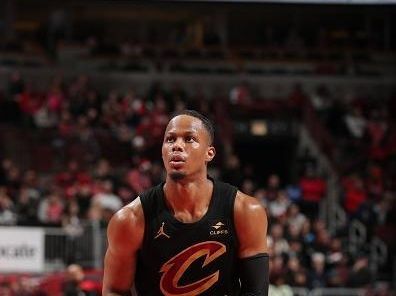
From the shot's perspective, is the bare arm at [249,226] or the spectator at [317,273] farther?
the spectator at [317,273]

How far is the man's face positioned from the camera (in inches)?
185

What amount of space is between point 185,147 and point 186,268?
24.2 inches

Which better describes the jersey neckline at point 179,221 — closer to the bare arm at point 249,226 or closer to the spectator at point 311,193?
the bare arm at point 249,226

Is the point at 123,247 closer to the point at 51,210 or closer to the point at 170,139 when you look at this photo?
the point at 170,139

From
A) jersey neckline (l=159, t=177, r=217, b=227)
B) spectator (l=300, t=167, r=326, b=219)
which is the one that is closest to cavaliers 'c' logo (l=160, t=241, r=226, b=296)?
jersey neckline (l=159, t=177, r=217, b=227)

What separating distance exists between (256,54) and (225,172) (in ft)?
28.7

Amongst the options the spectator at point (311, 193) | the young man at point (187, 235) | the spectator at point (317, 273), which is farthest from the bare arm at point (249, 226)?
the spectator at point (311, 193)

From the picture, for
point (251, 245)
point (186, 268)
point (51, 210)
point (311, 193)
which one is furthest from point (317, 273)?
point (186, 268)

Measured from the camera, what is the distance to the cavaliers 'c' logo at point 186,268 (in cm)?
480

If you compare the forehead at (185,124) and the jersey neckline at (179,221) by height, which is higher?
the forehead at (185,124)

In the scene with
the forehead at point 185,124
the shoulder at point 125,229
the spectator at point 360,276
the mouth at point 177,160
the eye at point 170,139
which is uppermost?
the forehead at point 185,124

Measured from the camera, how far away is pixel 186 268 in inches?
190

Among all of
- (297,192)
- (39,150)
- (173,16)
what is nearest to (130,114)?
(39,150)

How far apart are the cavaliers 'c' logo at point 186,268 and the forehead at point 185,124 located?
0.57 metres
